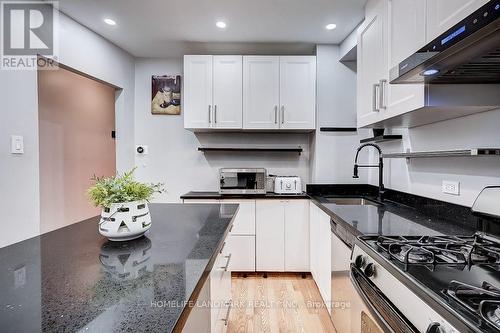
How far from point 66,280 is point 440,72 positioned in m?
1.57

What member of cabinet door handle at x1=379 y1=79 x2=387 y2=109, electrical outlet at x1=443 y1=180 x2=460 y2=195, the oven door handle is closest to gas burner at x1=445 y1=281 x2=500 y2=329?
the oven door handle

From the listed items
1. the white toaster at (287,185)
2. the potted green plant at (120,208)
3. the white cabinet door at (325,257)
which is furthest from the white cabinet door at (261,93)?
the potted green plant at (120,208)

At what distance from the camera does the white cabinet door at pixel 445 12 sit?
1.06m

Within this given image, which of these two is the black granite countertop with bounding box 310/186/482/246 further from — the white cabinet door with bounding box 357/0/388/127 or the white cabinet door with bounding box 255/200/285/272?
the white cabinet door with bounding box 255/200/285/272

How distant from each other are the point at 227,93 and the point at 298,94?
79cm

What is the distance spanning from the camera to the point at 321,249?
233cm

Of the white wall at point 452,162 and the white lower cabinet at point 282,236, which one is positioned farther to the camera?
the white lower cabinet at point 282,236

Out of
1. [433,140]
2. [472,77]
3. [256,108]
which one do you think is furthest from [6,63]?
[433,140]

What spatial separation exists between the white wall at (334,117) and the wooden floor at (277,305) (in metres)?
1.13

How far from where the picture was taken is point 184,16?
2.41 metres

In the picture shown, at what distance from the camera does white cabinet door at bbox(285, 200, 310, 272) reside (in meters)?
2.89

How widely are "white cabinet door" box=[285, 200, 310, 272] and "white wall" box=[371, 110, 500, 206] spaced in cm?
96

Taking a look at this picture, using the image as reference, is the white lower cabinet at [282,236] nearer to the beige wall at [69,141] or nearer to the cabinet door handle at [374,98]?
the cabinet door handle at [374,98]

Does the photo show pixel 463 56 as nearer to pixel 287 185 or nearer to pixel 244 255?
pixel 287 185
